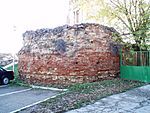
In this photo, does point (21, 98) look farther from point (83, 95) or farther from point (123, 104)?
point (123, 104)

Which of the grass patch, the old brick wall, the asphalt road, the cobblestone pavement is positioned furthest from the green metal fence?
the asphalt road

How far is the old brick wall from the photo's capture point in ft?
41.6

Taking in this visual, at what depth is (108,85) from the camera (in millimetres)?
11656

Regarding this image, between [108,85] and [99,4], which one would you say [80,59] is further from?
[99,4]

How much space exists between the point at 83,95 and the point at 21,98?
8.41 ft

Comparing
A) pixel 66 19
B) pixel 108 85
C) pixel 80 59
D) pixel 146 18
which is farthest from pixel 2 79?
pixel 66 19

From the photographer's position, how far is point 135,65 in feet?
44.8

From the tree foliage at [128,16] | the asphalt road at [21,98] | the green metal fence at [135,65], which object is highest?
the tree foliage at [128,16]

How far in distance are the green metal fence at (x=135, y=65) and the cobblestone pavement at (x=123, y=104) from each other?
2.52m

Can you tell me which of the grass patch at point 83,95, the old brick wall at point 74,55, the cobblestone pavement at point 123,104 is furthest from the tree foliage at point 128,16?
the cobblestone pavement at point 123,104

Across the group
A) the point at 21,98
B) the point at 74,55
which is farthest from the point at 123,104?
the point at 74,55

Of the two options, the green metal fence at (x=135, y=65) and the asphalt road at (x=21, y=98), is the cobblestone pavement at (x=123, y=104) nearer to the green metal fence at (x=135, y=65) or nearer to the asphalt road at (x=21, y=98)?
the asphalt road at (x=21, y=98)

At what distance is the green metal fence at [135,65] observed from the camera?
1298cm

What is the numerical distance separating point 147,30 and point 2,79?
818cm
